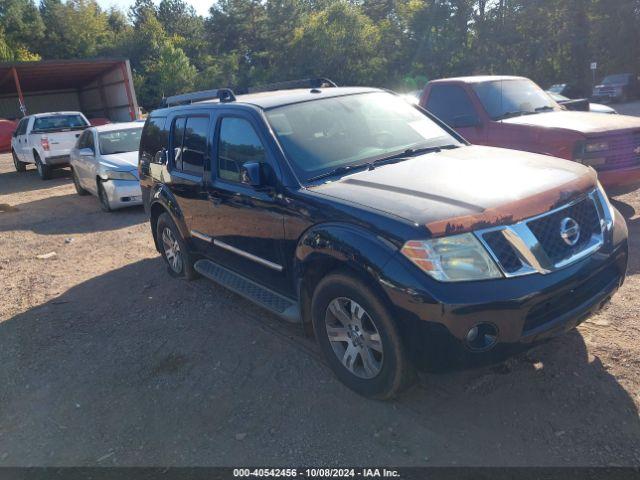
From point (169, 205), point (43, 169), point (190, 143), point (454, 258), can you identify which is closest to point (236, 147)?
point (190, 143)

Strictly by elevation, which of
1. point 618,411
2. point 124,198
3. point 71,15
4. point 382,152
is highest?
point 71,15

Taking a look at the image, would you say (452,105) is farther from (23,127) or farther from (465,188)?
(23,127)

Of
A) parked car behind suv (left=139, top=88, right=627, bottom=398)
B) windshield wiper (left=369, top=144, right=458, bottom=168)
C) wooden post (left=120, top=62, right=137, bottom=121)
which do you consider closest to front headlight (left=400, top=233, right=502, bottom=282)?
parked car behind suv (left=139, top=88, right=627, bottom=398)

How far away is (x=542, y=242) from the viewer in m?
2.90

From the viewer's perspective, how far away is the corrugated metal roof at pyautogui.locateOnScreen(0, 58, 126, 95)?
22391mm

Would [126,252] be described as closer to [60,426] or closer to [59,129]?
[60,426]

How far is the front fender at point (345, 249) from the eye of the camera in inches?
114

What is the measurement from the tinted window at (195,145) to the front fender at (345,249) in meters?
1.70

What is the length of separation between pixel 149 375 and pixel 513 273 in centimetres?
272

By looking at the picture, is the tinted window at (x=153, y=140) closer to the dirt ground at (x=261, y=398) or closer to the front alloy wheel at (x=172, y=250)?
the front alloy wheel at (x=172, y=250)

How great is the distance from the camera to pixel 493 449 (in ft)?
9.18

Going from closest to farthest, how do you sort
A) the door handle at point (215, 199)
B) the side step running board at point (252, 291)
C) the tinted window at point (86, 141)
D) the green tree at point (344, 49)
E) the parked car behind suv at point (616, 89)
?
the side step running board at point (252, 291)
the door handle at point (215, 199)
the tinted window at point (86, 141)
the parked car behind suv at point (616, 89)
the green tree at point (344, 49)

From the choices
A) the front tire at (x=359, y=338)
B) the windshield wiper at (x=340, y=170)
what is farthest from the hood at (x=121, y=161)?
the front tire at (x=359, y=338)

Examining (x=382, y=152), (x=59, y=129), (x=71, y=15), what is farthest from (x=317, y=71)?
(x=382, y=152)
